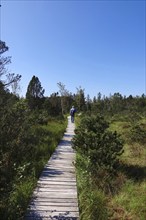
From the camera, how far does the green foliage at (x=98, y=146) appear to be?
26.7 ft

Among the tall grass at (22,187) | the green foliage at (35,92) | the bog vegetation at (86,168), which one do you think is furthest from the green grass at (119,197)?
the green foliage at (35,92)

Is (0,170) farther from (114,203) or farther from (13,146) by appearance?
(114,203)

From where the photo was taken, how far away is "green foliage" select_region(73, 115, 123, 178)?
26.7 ft

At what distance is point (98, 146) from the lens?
8.88 m

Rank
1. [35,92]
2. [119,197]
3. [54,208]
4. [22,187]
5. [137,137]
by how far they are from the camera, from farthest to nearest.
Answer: [35,92], [137,137], [119,197], [22,187], [54,208]

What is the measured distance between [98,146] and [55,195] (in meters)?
3.11

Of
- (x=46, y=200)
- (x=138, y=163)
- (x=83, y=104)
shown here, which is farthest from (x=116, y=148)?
(x=83, y=104)

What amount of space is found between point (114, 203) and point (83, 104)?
4490cm

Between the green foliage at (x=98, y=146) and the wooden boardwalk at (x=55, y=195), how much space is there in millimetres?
632

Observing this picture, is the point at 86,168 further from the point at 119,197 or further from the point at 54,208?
the point at 54,208

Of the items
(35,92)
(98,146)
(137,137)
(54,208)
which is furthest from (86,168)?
(35,92)

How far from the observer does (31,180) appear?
22.3ft

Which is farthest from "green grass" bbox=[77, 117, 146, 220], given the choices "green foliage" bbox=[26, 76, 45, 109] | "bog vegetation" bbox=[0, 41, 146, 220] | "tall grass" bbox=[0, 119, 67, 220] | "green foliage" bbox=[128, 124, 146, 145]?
"green foliage" bbox=[26, 76, 45, 109]

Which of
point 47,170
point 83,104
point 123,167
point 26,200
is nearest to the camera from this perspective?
point 26,200
